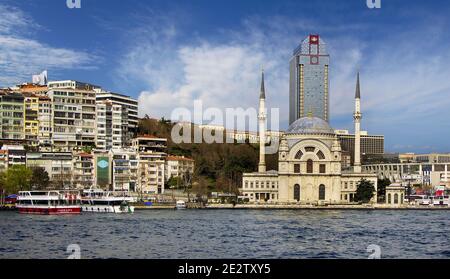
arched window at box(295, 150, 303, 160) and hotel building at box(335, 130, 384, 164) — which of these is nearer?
arched window at box(295, 150, 303, 160)

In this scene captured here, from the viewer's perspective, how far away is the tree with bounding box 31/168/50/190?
75.6 feet

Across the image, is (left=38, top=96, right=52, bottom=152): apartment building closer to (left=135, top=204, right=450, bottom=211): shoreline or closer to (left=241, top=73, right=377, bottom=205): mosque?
(left=135, top=204, right=450, bottom=211): shoreline

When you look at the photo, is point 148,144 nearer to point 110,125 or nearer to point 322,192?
point 110,125

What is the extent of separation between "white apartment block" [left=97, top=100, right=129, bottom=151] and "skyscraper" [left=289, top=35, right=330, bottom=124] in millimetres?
7729

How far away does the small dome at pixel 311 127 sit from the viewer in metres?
29.2

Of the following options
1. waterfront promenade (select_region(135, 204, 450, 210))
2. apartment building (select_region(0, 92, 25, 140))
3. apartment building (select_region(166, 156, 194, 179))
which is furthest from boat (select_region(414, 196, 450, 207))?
apartment building (select_region(0, 92, 25, 140))

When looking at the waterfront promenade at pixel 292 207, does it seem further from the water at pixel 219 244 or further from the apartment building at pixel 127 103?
the water at pixel 219 244

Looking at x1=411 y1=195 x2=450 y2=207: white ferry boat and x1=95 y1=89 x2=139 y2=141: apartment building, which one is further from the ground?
x1=95 y1=89 x2=139 y2=141: apartment building

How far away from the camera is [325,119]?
30.6 meters

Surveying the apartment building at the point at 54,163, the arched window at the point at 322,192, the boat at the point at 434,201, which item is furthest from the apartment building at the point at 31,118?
the boat at the point at 434,201

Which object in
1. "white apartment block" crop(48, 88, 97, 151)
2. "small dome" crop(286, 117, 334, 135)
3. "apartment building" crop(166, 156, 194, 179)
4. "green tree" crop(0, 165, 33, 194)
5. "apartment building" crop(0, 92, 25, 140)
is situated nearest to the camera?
"green tree" crop(0, 165, 33, 194)

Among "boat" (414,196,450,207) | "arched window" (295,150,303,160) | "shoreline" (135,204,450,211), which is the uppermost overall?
"arched window" (295,150,303,160)

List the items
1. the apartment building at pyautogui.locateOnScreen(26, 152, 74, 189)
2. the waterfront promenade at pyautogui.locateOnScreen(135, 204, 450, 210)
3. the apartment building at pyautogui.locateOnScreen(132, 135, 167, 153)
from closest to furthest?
the waterfront promenade at pyautogui.locateOnScreen(135, 204, 450, 210) → the apartment building at pyautogui.locateOnScreen(26, 152, 74, 189) → the apartment building at pyautogui.locateOnScreen(132, 135, 167, 153)
